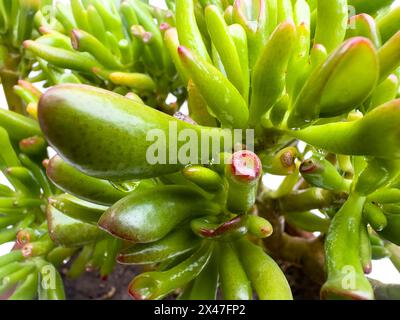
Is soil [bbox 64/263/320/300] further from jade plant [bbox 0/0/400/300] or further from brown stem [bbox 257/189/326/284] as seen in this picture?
jade plant [bbox 0/0/400/300]

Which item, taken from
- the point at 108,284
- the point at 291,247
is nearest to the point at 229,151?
the point at 291,247

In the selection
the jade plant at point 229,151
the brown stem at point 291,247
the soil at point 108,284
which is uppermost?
the jade plant at point 229,151

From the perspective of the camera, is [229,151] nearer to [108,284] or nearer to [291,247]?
[291,247]

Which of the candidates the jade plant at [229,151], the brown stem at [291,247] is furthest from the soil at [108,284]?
the jade plant at [229,151]

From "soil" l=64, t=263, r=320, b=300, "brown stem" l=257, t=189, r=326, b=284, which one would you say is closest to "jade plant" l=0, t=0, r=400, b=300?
"brown stem" l=257, t=189, r=326, b=284

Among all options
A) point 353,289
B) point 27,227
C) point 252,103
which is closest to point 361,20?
point 252,103

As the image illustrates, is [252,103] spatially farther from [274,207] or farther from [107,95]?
[274,207]

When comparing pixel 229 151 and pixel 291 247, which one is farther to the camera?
pixel 291 247

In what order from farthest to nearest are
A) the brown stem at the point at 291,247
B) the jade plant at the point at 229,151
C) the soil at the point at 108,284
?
the soil at the point at 108,284
the brown stem at the point at 291,247
the jade plant at the point at 229,151

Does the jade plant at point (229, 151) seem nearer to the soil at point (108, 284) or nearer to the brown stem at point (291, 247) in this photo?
the brown stem at point (291, 247)
